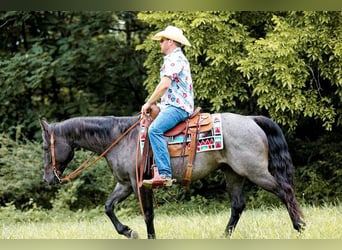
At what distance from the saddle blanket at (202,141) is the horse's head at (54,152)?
81 centimetres

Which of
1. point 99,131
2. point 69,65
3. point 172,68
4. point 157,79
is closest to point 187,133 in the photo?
point 172,68

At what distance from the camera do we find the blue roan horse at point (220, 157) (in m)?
4.25

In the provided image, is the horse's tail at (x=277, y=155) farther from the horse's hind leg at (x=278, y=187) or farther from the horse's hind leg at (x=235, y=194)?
the horse's hind leg at (x=235, y=194)

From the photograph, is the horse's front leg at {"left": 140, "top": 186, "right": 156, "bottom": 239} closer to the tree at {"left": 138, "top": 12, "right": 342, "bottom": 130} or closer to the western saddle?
the western saddle

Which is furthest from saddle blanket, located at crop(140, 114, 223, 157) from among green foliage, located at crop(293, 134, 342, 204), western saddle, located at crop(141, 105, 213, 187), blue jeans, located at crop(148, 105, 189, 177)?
green foliage, located at crop(293, 134, 342, 204)

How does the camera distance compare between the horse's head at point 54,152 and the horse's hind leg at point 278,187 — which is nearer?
the horse's hind leg at point 278,187

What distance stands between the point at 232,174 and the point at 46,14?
712 cm

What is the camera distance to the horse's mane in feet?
15.1

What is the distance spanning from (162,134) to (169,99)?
1.00 feet

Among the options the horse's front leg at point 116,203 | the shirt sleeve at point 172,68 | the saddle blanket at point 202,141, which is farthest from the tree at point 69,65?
the shirt sleeve at point 172,68

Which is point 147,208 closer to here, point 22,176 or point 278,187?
point 278,187

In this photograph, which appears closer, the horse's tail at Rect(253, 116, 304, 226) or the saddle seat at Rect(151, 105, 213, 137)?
the saddle seat at Rect(151, 105, 213, 137)

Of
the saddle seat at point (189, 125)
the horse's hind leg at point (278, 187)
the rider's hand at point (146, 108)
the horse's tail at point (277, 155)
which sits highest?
the rider's hand at point (146, 108)

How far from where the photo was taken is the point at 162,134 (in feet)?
13.7
